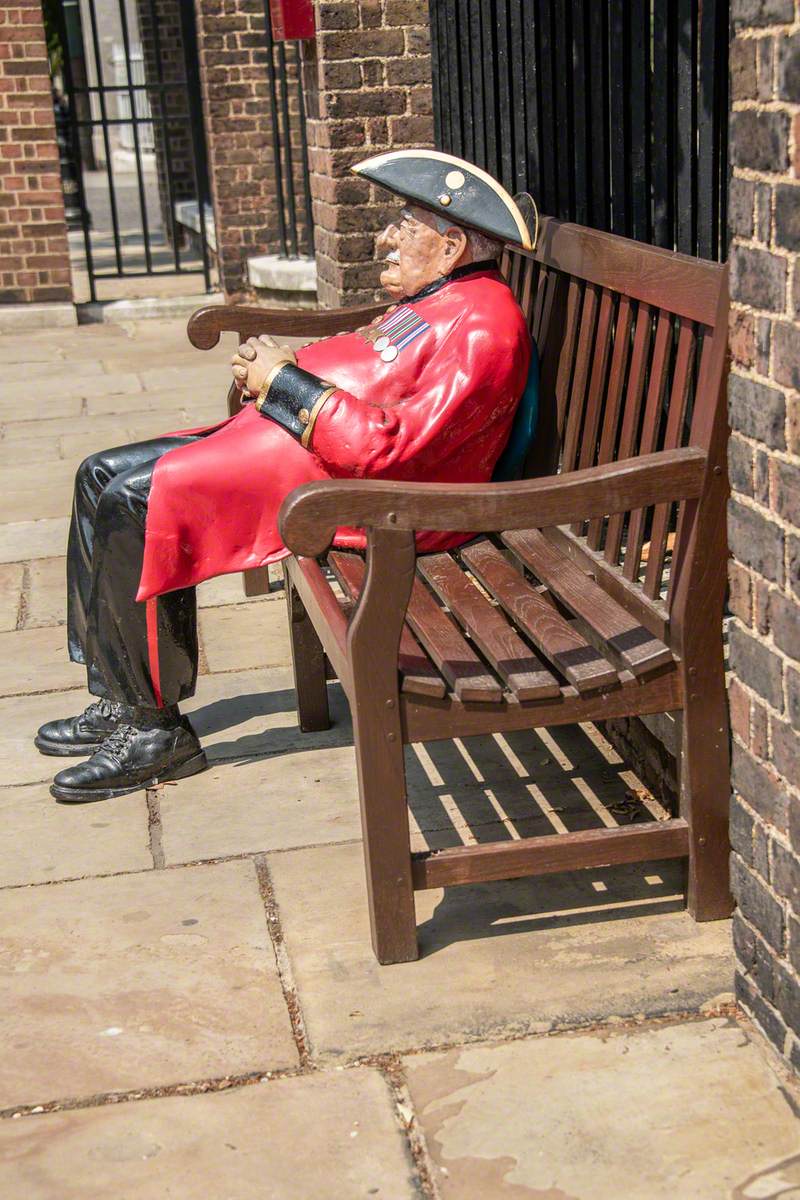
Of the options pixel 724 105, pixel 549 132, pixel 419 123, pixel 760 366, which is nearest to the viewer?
pixel 760 366

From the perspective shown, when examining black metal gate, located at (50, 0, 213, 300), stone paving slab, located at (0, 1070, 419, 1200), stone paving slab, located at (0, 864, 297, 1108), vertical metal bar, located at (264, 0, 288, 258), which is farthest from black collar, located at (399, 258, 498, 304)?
black metal gate, located at (50, 0, 213, 300)

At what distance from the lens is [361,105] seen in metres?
6.18

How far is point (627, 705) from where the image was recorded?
2.92 meters

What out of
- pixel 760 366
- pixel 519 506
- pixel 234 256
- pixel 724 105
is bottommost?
pixel 234 256

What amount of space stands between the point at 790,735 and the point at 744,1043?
1.84 feet

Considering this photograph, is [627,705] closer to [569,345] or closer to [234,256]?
[569,345]

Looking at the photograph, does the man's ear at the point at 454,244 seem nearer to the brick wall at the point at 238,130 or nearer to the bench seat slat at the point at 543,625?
the bench seat slat at the point at 543,625

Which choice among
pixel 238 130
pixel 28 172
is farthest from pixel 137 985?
pixel 28 172

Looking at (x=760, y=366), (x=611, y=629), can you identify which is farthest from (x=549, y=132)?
(x=760, y=366)

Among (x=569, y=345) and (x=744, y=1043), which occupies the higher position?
(x=569, y=345)

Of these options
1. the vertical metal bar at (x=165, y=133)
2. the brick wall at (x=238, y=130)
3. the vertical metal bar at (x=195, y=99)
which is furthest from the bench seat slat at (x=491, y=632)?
the vertical metal bar at (x=165, y=133)

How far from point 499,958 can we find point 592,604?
28.5 inches

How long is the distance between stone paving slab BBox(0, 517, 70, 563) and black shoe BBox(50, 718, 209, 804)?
87.4 inches

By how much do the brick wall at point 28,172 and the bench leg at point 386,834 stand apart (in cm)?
988
